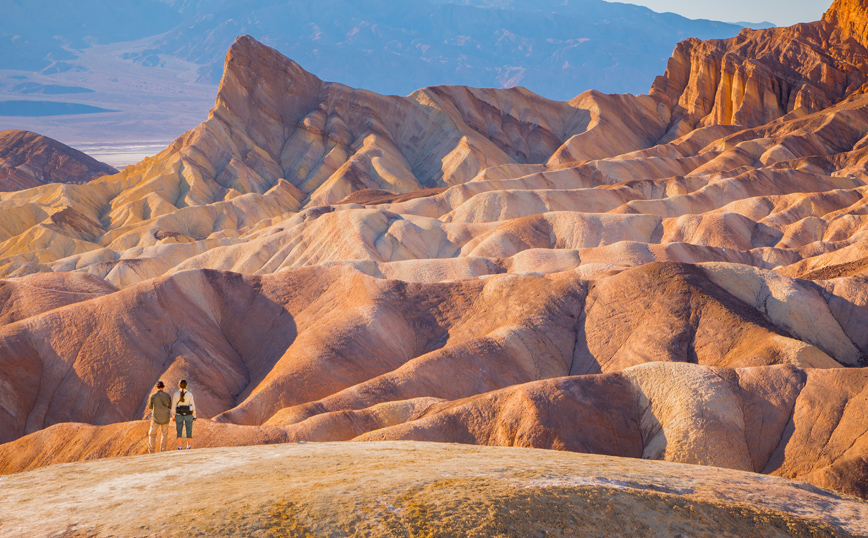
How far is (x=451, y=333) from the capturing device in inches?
1620

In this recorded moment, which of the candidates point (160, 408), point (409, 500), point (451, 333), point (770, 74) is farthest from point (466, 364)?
point (770, 74)

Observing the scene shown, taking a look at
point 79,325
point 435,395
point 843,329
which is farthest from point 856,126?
point 79,325

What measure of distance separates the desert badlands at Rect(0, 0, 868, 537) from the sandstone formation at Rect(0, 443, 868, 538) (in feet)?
0.23

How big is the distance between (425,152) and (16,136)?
3162 inches

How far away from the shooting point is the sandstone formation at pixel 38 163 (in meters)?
128

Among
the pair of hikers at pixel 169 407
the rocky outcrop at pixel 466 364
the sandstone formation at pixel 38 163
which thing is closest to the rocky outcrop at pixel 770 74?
the rocky outcrop at pixel 466 364

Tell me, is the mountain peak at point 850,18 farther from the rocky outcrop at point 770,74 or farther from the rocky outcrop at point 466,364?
→ the rocky outcrop at point 466,364

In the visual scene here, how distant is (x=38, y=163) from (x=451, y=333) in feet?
389

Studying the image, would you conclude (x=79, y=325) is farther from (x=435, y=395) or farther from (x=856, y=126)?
(x=856, y=126)

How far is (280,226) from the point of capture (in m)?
74.2

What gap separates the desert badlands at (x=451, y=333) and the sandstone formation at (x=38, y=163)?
31.5m

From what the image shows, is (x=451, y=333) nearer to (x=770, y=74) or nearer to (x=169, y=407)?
(x=169, y=407)

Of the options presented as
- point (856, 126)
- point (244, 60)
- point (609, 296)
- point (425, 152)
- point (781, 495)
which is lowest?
point (781, 495)

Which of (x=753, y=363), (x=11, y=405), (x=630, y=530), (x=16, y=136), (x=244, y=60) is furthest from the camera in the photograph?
(x=16, y=136)
